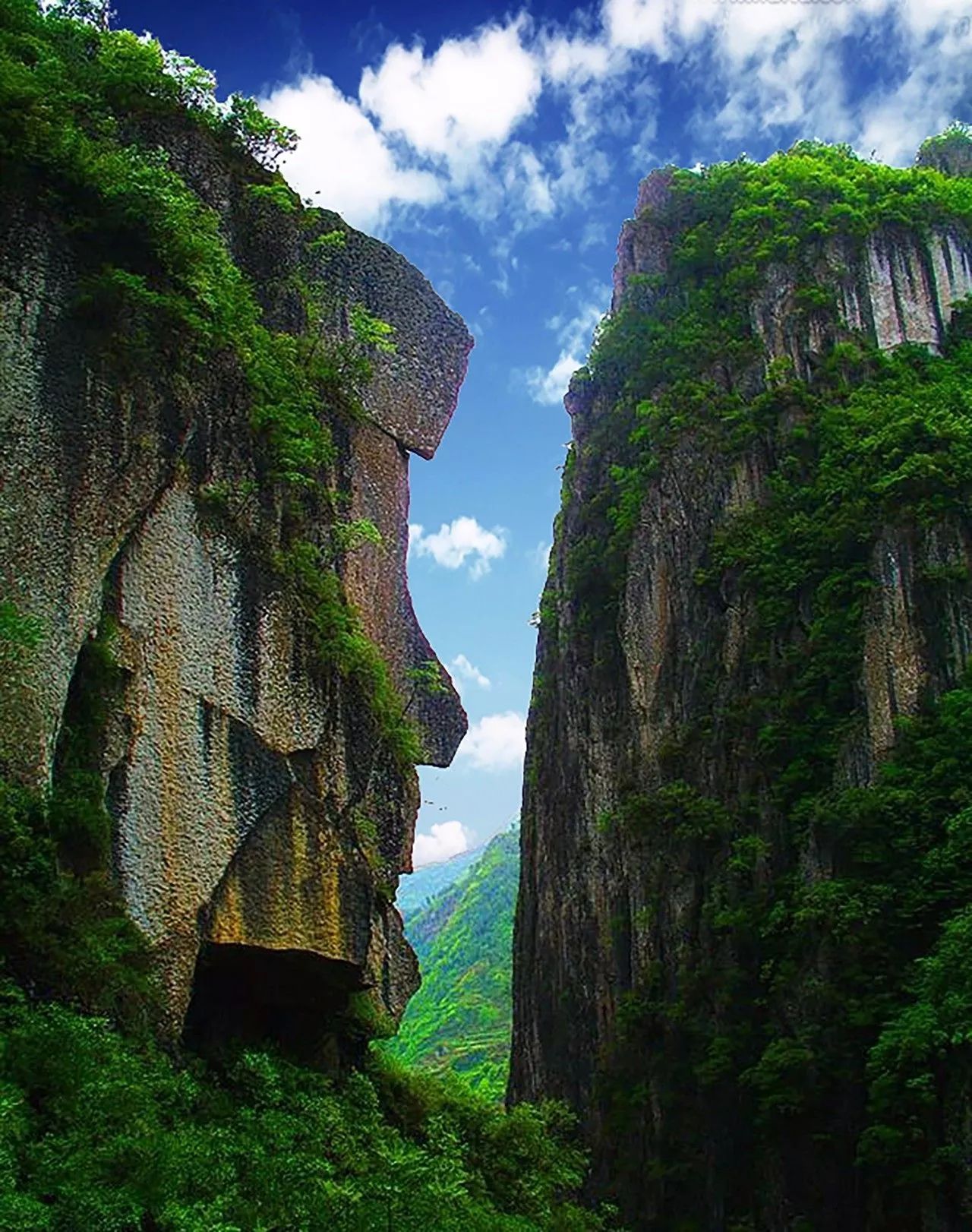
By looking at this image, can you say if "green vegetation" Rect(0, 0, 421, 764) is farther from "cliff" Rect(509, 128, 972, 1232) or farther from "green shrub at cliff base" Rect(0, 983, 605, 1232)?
"cliff" Rect(509, 128, 972, 1232)

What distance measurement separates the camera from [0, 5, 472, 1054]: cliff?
10422 mm

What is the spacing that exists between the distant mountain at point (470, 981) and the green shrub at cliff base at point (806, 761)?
69.2ft

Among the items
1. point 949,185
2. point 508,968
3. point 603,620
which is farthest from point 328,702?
point 508,968

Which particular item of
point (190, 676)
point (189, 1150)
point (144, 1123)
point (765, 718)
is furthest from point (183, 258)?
point (765, 718)

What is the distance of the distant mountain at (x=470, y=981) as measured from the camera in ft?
163

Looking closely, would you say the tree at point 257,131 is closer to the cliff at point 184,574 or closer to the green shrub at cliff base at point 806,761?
the cliff at point 184,574

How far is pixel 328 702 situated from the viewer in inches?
504

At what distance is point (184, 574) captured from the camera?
38.0 ft

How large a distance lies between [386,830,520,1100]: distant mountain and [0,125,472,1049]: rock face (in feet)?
101

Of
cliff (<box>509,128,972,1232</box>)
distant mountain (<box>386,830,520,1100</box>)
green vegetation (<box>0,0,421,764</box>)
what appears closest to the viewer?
green vegetation (<box>0,0,421,764</box>)

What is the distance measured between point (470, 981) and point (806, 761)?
4174cm

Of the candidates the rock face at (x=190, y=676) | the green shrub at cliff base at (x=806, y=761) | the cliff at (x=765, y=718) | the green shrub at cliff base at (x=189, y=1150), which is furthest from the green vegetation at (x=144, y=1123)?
the cliff at (x=765, y=718)

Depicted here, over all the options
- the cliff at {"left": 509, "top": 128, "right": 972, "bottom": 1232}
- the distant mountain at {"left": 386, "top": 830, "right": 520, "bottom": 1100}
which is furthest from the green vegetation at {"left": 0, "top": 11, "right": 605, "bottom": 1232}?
the distant mountain at {"left": 386, "top": 830, "right": 520, "bottom": 1100}

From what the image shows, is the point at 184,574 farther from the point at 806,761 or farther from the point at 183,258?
the point at 806,761
